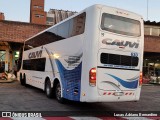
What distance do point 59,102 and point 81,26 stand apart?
12.3 feet

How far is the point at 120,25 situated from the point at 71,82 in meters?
2.83

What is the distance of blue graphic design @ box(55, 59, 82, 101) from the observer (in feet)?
36.0

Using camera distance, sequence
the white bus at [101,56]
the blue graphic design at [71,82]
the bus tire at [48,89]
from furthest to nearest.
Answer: the bus tire at [48,89], the blue graphic design at [71,82], the white bus at [101,56]

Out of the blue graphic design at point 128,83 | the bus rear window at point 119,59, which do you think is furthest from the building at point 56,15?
the blue graphic design at point 128,83

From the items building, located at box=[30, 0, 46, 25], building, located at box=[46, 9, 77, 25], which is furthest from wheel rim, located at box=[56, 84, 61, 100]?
building, located at box=[46, 9, 77, 25]

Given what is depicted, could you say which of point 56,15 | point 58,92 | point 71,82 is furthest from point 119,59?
point 56,15

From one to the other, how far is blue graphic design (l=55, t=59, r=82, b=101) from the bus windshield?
171cm

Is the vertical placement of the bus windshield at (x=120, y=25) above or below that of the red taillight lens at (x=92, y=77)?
above

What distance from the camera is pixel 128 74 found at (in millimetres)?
11297

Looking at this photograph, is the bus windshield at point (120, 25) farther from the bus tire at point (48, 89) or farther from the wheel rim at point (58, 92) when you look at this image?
the bus tire at point (48, 89)

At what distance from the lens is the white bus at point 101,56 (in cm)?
1048

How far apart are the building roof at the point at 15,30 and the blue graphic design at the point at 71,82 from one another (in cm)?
1397

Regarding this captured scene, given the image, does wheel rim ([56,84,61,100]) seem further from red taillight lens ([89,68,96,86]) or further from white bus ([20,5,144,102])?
red taillight lens ([89,68,96,86])

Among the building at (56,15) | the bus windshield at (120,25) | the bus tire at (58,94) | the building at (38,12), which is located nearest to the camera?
the bus windshield at (120,25)
